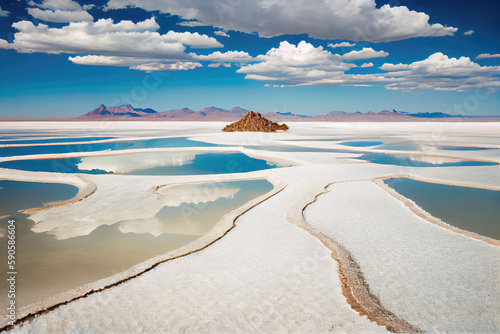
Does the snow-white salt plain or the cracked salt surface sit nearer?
the snow-white salt plain

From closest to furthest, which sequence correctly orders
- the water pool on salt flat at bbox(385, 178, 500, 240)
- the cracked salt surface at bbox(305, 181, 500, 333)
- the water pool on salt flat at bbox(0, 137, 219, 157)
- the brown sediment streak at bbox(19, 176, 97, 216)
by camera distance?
the cracked salt surface at bbox(305, 181, 500, 333) → the water pool on salt flat at bbox(385, 178, 500, 240) → the brown sediment streak at bbox(19, 176, 97, 216) → the water pool on salt flat at bbox(0, 137, 219, 157)

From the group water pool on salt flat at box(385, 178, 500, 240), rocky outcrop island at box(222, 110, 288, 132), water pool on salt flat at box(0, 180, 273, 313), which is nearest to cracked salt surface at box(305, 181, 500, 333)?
water pool on salt flat at box(385, 178, 500, 240)

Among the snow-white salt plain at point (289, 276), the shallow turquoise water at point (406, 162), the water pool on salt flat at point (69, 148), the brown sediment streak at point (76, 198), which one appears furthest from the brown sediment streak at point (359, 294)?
the water pool on salt flat at point (69, 148)

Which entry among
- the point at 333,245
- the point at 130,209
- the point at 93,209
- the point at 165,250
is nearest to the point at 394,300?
the point at 333,245

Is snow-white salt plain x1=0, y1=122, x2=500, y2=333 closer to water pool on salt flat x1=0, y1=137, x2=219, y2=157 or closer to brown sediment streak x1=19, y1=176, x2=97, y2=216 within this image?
brown sediment streak x1=19, y1=176, x2=97, y2=216

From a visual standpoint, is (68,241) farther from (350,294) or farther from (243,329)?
(350,294)

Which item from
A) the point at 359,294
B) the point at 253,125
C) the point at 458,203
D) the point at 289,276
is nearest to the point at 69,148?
the point at 253,125

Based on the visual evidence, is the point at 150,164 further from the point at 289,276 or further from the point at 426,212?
the point at 289,276
